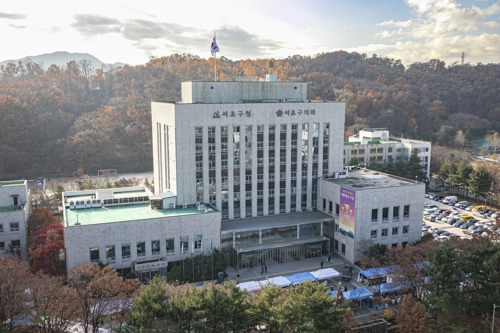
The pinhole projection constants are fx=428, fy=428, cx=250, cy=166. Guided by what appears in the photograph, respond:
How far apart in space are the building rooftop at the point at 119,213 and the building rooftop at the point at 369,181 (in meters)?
14.8

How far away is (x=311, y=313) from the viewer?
83.1ft

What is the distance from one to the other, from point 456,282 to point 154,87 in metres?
102

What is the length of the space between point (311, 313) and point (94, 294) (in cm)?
1456

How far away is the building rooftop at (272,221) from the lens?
43.2 m

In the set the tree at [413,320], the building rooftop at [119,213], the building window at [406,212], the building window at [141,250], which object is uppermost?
the building rooftop at [119,213]

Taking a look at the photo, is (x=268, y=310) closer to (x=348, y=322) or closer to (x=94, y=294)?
(x=348, y=322)

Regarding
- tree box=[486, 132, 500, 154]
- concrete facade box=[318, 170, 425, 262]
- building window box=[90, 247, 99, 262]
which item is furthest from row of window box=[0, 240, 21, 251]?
tree box=[486, 132, 500, 154]

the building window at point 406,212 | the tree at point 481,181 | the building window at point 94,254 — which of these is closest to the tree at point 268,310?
the building window at point 94,254

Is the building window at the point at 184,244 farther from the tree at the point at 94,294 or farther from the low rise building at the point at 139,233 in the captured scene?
the tree at the point at 94,294

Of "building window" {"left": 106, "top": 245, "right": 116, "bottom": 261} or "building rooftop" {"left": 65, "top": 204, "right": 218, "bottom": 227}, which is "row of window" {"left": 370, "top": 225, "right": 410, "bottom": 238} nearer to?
"building rooftop" {"left": 65, "top": 204, "right": 218, "bottom": 227}

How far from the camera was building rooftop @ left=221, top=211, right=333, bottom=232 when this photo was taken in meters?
43.2

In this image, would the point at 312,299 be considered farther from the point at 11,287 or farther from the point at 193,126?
the point at 193,126

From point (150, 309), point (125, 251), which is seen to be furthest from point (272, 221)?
point (150, 309)

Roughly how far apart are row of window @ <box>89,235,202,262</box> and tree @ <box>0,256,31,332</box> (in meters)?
8.35
